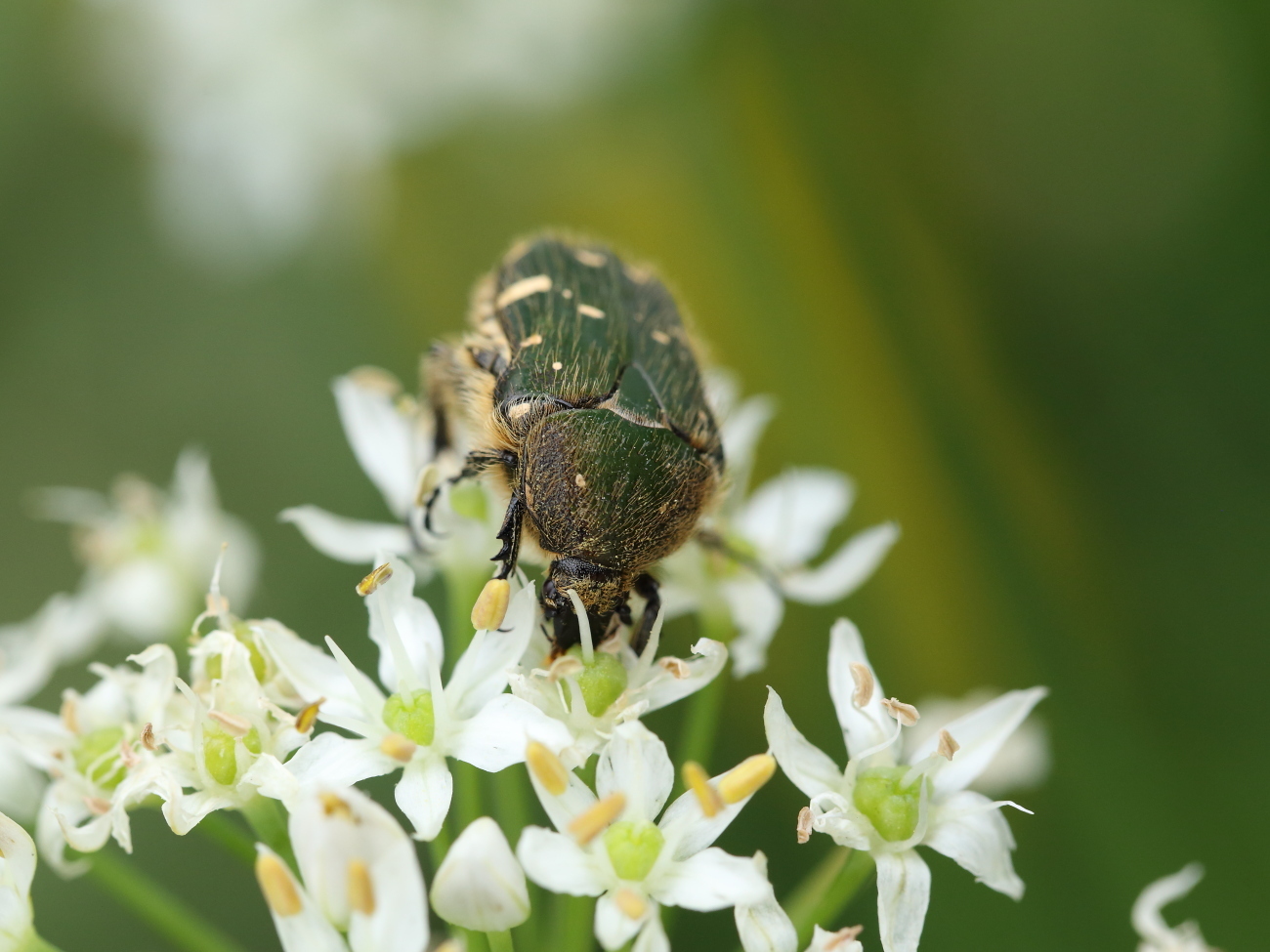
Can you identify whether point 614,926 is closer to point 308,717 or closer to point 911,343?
point 308,717

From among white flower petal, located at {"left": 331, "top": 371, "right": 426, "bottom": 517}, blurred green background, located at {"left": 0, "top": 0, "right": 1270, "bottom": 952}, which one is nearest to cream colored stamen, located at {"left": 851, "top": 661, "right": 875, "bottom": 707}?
blurred green background, located at {"left": 0, "top": 0, "right": 1270, "bottom": 952}

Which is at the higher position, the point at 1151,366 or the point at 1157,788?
the point at 1151,366

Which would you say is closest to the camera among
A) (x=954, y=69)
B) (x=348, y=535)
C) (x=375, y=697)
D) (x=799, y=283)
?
(x=375, y=697)

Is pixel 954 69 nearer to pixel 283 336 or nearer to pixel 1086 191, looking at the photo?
pixel 1086 191

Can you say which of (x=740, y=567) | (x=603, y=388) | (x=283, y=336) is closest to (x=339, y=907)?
(x=603, y=388)

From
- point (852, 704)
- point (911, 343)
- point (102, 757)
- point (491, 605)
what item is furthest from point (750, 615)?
point (911, 343)

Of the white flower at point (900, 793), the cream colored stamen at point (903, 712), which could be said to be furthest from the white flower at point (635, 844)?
the cream colored stamen at point (903, 712)

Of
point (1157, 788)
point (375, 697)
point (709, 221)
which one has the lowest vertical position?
point (1157, 788)
